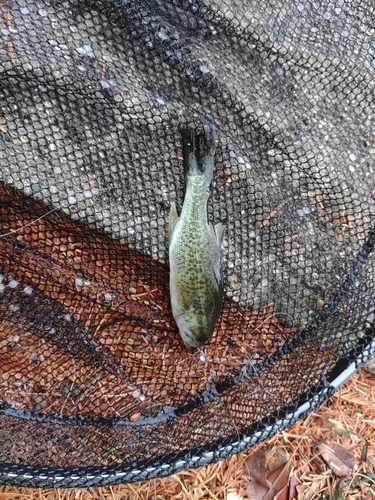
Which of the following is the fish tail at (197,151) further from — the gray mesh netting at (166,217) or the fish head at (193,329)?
the fish head at (193,329)

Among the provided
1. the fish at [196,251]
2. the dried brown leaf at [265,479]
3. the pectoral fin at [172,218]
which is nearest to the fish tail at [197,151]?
the fish at [196,251]

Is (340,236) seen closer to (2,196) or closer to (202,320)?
(202,320)

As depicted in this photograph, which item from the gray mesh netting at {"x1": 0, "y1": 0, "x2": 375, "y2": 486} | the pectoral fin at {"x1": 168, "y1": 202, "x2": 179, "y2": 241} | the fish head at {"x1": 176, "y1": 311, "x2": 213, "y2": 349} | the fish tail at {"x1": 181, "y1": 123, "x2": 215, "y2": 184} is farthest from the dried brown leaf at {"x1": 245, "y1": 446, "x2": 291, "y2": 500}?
the fish tail at {"x1": 181, "y1": 123, "x2": 215, "y2": 184}

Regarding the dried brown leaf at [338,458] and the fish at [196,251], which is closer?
the fish at [196,251]

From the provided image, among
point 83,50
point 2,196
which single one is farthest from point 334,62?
point 2,196

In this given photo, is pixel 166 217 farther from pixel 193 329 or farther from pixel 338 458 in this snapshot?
pixel 338 458
